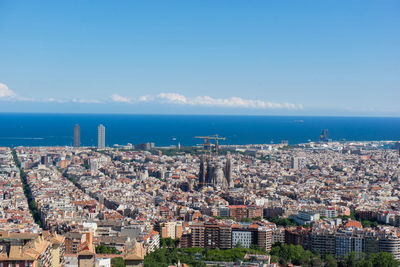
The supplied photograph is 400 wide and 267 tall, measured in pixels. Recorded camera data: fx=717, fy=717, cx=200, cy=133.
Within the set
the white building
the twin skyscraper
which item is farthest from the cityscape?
the twin skyscraper

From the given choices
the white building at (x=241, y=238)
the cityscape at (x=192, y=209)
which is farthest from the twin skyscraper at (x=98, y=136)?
the white building at (x=241, y=238)

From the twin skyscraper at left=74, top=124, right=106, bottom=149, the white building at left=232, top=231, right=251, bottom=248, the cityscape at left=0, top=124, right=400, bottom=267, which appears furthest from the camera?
the twin skyscraper at left=74, top=124, right=106, bottom=149

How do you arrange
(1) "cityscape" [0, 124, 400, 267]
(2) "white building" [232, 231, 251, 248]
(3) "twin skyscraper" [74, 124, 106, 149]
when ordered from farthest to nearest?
1. (3) "twin skyscraper" [74, 124, 106, 149]
2. (2) "white building" [232, 231, 251, 248]
3. (1) "cityscape" [0, 124, 400, 267]

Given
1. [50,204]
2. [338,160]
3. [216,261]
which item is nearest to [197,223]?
[216,261]

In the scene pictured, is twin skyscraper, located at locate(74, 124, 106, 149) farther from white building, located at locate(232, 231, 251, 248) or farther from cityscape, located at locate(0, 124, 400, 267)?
white building, located at locate(232, 231, 251, 248)

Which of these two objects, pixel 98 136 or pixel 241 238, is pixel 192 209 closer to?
pixel 241 238

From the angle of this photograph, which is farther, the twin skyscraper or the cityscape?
the twin skyscraper

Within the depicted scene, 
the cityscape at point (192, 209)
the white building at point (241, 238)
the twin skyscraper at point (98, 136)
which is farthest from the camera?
the twin skyscraper at point (98, 136)

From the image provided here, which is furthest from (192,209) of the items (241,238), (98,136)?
(98,136)

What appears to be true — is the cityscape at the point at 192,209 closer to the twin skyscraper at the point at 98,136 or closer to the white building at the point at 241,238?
the white building at the point at 241,238

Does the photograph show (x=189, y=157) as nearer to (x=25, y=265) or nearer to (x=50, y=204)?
(x=50, y=204)

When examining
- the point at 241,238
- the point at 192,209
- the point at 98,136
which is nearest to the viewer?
the point at 241,238
